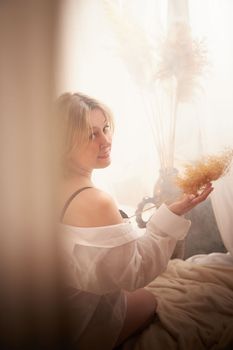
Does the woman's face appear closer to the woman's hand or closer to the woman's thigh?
the woman's hand

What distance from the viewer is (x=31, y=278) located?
1.19 metres

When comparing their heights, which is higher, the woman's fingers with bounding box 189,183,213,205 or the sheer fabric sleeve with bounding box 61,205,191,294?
the woman's fingers with bounding box 189,183,213,205

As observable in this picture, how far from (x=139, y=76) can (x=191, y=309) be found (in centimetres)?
74

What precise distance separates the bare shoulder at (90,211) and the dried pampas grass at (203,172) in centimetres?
25

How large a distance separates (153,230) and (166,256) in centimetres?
9

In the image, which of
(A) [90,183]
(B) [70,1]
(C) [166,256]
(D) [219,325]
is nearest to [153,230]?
(C) [166,256]

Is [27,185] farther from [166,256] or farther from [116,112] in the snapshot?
[166,256]

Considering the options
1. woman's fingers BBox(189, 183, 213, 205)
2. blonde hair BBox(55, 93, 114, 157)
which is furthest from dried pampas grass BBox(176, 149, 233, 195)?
blonde hair BBox(55, 93, 114, 157)

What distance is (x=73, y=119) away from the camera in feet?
3.79

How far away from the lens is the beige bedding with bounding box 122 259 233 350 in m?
1.19

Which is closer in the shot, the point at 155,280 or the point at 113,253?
the point at 113,253

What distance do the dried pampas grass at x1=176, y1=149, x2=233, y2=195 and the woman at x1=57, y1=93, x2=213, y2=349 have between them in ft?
0.34

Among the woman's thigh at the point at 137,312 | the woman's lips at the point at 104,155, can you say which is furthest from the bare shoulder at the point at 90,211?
the woman's thigh at the point at 137,312

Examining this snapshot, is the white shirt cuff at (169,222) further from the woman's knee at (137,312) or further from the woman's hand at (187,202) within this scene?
the woman's knee at (137,312)
